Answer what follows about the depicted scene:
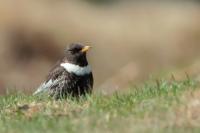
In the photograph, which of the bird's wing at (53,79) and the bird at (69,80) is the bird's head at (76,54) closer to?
the bird at (69,80)

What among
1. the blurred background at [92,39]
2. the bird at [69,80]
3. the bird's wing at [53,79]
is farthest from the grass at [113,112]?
the blurred background at [92,39]

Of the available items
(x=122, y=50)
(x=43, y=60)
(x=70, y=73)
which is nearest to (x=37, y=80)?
(x=43, y=60)

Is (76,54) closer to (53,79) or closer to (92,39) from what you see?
(53,79)

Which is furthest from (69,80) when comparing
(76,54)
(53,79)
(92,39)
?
(92,39)

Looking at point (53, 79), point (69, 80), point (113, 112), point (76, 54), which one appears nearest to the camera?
point (113, 112)

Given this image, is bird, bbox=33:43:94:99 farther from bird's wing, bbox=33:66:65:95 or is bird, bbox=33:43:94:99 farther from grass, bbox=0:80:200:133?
grass, bbox=0:80:200:133
